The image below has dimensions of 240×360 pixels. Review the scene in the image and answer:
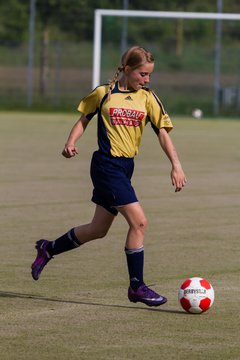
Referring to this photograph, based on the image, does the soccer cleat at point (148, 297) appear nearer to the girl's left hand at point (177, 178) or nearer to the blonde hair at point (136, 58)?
the girl's left hand at point (177, 178)

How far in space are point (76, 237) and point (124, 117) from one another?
3.42 ft

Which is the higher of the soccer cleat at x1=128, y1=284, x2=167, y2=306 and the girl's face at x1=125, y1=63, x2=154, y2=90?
the girl's face at x1=125, y1=63, x2=154, y2=90

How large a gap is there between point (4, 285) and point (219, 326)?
211 cm

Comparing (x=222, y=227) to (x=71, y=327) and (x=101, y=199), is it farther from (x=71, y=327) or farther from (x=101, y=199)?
(x=71, y=327)

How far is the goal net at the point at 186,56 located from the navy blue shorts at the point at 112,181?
29.8m

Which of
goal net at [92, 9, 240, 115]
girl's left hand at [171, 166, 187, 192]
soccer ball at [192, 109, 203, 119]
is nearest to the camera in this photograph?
girl's left hand at [171, 166, 187, 192]

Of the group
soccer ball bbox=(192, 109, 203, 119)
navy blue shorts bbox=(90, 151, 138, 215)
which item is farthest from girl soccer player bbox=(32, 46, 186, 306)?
soccer ball bbox=(192, 109, 203, 119)

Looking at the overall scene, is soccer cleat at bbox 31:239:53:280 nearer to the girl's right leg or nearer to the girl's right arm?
the girl's right leg

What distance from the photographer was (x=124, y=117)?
319 inches

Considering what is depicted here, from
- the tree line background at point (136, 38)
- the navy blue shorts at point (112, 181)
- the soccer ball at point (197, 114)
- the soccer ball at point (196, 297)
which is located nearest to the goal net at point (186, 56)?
the tree line background at point (136, 38)

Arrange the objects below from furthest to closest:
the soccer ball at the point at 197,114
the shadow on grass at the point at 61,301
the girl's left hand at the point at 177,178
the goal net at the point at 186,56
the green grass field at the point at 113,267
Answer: the goal net at the point at 186,56 < the soccer ball at the point at 197,114 < the girl's left hand at the point at 177,178 < the shadow on grass at the point at 61,301 < the green grass field at the point at 113,267

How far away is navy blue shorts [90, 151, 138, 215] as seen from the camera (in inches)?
316

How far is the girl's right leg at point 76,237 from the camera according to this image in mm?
8289

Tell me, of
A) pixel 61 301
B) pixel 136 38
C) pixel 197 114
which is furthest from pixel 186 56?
pixel 61 301
